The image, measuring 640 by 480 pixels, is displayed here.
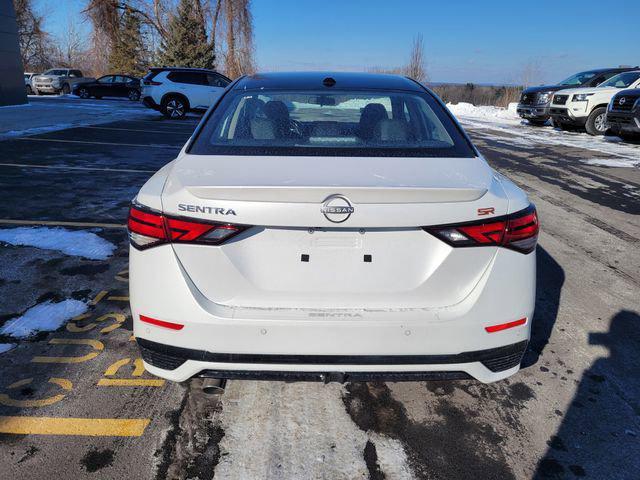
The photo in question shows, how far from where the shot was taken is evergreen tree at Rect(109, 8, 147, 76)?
120 feet

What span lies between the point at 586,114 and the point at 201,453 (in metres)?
17.6

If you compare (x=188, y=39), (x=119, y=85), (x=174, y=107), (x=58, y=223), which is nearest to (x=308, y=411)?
(x=58, y=223)

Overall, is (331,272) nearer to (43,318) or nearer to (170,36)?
(43,318)

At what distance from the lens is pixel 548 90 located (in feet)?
61.0

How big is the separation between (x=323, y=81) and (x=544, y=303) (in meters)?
2.36

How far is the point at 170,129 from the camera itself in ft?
50.5

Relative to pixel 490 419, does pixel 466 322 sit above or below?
above

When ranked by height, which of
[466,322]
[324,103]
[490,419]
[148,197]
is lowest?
[490,419]

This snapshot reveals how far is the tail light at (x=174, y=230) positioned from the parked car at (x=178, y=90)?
1770 cm

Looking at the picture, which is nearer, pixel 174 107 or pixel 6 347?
pixel 6 347

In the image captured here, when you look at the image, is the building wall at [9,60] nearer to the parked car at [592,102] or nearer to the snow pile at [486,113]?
the parked car at [592,102]

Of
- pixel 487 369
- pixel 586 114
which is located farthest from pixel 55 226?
pixel 586 114

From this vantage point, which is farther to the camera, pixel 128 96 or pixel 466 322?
pixel 128 96

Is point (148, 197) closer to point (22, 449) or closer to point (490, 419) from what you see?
point (22, 449)
